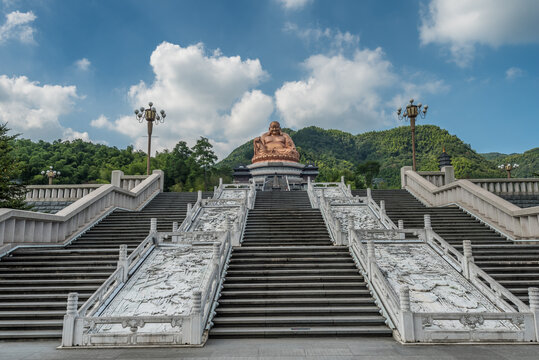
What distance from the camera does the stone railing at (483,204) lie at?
37.3 feet

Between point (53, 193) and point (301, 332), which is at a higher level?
point (53, 193)

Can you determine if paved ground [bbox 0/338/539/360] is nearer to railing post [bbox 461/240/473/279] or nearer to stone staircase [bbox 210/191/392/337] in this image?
stone staircase [bbox 210/191/392/337]

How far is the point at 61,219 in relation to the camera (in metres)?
11.4

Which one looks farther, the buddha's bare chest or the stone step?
the buddha's bare chest

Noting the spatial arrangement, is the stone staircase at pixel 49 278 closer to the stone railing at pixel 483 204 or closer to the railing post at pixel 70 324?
the railing post at pixel 70 324

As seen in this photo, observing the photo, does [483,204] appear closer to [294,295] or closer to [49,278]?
[294,295]

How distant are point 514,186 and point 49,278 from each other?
19806 mm

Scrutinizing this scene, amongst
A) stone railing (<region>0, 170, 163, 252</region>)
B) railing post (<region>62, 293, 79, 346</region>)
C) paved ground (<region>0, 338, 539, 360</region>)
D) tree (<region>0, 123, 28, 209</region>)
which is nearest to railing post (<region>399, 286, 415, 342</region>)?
paved ground (<region>0, 338, 539, 360</region>)

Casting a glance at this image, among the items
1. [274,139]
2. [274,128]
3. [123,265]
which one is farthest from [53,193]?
[274,128]

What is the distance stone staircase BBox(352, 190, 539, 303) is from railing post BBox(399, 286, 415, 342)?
10.9ft

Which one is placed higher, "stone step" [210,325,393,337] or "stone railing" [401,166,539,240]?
"stone railing" [401,166,539,240]

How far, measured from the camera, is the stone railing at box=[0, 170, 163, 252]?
32.7 feet

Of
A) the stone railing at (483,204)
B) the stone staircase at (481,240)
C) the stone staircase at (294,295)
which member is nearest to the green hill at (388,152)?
the stone railing at (483,204)

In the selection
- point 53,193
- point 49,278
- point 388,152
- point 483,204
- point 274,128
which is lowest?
point 49,278
